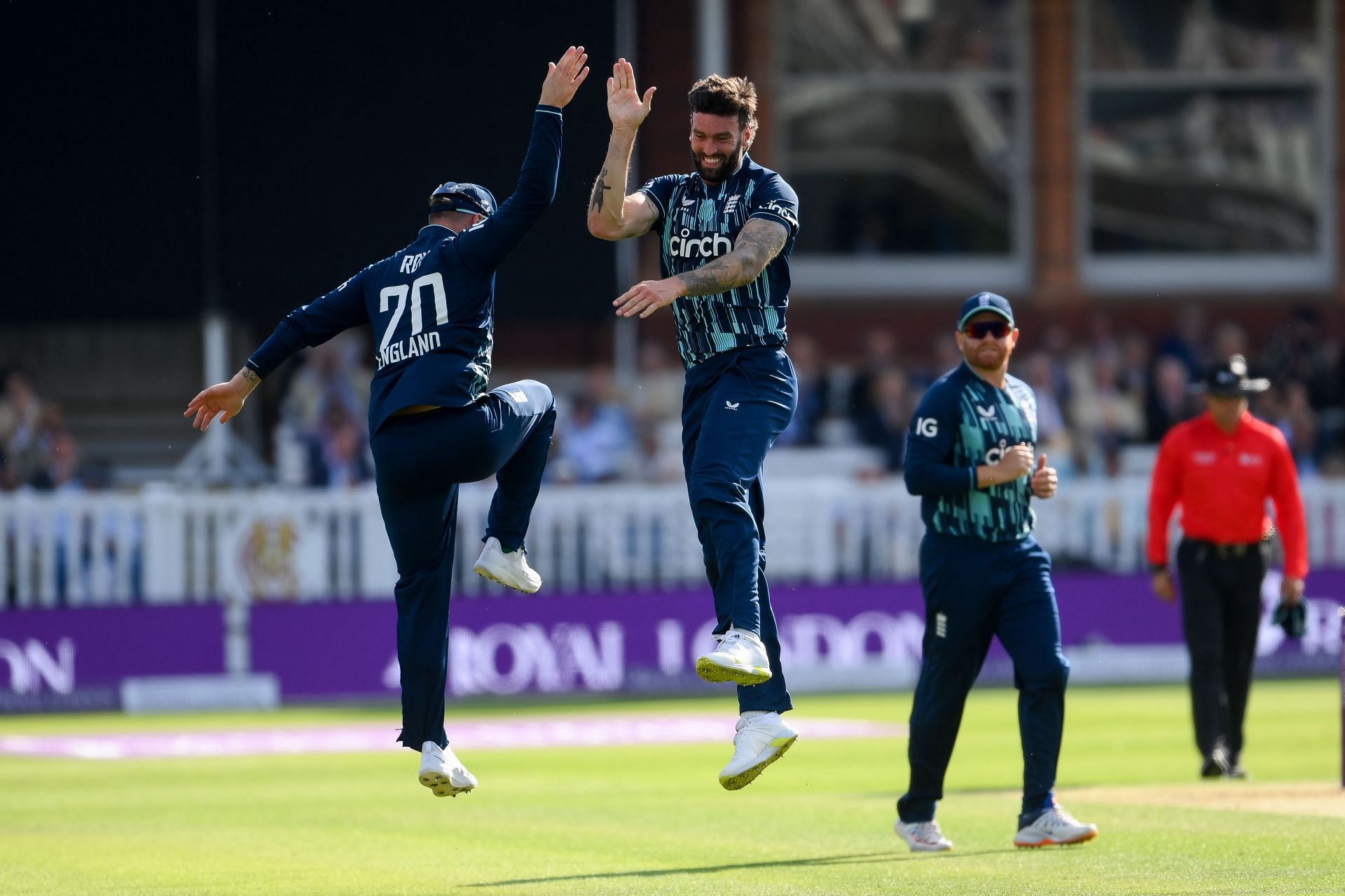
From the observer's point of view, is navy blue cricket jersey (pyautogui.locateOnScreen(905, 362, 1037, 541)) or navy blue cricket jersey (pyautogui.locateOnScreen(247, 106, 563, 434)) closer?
navy blue cricket jersey (pyautogui.locateOnScreen(247, 106, 563, 434))

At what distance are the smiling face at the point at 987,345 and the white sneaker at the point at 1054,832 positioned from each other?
1915 millimetres

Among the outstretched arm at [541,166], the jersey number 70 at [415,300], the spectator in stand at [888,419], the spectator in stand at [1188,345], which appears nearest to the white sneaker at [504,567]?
the jersey number 70 at [415,300]

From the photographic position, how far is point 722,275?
747cm

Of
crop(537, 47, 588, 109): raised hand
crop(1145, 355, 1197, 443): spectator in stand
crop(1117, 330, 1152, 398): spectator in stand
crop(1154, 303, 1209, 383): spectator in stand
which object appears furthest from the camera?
crop(1154, 303, 1209, 383): spectator in stand

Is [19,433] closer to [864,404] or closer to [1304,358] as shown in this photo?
[864,404]

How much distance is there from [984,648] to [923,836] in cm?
85

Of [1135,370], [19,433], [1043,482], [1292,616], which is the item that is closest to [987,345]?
[1043,482]

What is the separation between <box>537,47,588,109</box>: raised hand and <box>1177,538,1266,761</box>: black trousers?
5.81 m

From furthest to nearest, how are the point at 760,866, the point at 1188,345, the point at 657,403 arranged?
the point at 1188,345 < the point at 657,403 < the point at 760,866

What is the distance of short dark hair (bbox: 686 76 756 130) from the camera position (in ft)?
25.6

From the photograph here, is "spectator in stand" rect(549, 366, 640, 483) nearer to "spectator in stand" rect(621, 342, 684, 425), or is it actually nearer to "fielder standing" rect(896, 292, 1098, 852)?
"spectator in stand" rect(621, 342, 684, 425)

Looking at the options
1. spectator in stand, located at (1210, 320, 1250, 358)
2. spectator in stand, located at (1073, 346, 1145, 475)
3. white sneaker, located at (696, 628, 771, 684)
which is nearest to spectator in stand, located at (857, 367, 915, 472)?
spectator in stand, located at (1073, 346, 1145, 475)

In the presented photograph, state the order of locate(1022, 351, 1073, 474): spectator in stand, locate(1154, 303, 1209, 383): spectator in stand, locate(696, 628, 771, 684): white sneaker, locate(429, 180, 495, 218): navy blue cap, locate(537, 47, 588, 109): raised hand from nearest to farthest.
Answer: locate(696, 628, 771, 684): white sneaker, locate(537, 47, 588, 109): raised hand, locate(429, 180, 495, 218): navy blue cap, locate(1022, 351, 1073, 474): spectator in stand, locate(1154, 303, 1209, 383): spectator in stand

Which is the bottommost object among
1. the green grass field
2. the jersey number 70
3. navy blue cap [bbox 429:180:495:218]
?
the green grass field
